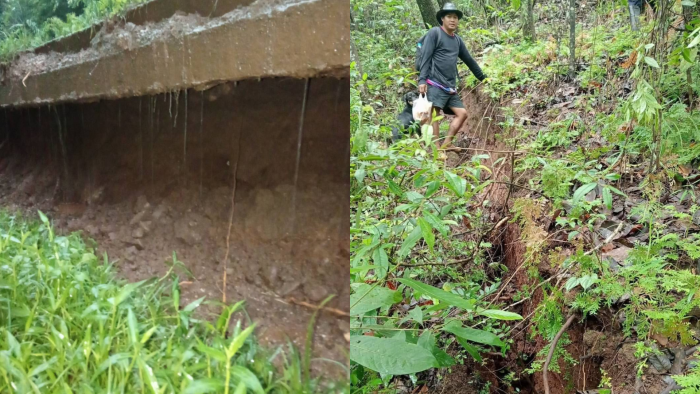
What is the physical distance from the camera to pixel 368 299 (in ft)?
2.96

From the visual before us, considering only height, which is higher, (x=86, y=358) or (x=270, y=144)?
(x=270, y=144)

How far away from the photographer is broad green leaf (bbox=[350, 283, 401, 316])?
2.85 ft

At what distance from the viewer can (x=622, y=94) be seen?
88.6 inches

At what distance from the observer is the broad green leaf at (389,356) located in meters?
0.76

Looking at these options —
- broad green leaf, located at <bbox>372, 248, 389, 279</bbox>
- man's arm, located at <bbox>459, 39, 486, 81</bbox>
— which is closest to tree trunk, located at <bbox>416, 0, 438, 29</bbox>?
man's arm, located at <bbox>459, 39, 486, 81</bbox>

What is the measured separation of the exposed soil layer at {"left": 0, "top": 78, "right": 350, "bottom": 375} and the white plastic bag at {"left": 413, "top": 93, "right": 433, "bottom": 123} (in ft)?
3.58

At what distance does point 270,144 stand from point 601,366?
49.0 inches

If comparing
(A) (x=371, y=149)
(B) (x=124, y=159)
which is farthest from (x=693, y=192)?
(B) (x=124, y=159)

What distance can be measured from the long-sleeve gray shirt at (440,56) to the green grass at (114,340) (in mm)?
1295

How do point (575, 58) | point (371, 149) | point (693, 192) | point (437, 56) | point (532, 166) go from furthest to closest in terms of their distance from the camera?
point (575, 58)
point (532, 166)
point (437, 56)
point (693, 192)
point (371, 149)

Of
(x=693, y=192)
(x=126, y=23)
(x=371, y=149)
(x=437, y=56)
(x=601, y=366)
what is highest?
(x=126, y=23)

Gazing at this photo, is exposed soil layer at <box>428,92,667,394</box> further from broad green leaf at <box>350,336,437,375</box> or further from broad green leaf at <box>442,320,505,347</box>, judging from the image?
broad green leaf at <box>350,336,437,375</box>

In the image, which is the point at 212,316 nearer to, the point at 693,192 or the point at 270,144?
the point at 270,144

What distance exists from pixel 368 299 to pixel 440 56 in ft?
3.99
